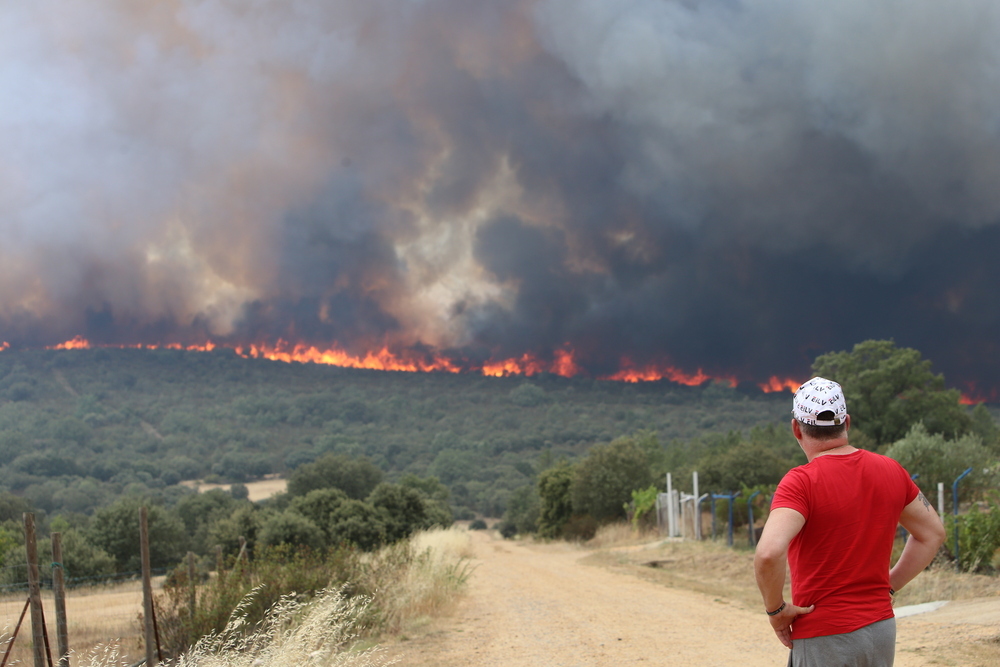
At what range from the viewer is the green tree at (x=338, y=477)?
46281 mm

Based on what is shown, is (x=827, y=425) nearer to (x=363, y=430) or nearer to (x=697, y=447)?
(x=697, y=447)

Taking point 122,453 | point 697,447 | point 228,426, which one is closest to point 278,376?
point 228,426

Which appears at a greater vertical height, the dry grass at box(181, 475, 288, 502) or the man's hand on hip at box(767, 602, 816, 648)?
the man's hand on hip at box(767, 602, 816, 648)

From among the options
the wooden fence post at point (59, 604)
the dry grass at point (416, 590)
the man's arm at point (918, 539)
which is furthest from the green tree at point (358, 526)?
the man's arm at point (918, 539)

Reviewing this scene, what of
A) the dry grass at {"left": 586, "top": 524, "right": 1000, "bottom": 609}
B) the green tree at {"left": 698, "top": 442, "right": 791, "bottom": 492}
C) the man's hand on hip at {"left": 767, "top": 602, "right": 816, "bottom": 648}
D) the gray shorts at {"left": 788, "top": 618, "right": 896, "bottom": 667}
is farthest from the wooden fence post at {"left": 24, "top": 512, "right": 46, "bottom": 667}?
the green tree at {"left": 698, "top": 442, "right": 791, "bottom": 492}

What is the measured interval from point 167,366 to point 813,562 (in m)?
176

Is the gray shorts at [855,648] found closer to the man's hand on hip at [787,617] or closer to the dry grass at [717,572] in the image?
the man's hand on hip at [787,617]

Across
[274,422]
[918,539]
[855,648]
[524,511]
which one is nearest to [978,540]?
[918,539]

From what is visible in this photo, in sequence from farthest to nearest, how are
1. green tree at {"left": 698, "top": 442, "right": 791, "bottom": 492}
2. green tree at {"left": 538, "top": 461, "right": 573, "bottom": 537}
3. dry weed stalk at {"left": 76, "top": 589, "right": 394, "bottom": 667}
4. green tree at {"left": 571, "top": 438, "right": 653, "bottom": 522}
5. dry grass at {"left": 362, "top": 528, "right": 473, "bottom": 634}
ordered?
green tree at {"left": 538, "top": 461, "right": 573, "bottom": 537}
green tree at {"left": 571, "top": 438, "right": 653, "bottom": 522}
green tree at {"left": 698, "top": 442, "right": 791, "bottom": 492}
dry grass at {"left": 362, "top": 528, "right": 473, "bottom": 634}
dry weed stalk at {"left": 76, "top": 589, "right": 394, "bottom": 667}

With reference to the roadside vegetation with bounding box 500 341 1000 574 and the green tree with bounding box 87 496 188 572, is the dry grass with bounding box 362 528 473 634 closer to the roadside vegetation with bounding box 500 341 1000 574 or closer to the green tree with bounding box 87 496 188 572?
the roadside vegetation with bounding box 500 341 1000 574

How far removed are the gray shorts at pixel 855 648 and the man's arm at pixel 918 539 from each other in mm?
338

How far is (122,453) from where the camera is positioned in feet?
341

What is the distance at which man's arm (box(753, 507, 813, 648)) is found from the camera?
314cm

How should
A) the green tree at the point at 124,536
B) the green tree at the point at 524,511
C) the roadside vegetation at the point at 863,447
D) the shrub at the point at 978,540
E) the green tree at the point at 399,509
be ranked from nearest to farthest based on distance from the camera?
the shrub at the point at 978,540 → the roadside vegetation at the point at 863,447 → the green tree at the point at 399,509 → the green tree at the point at 124,536 → the green tree at the point at 524,511
